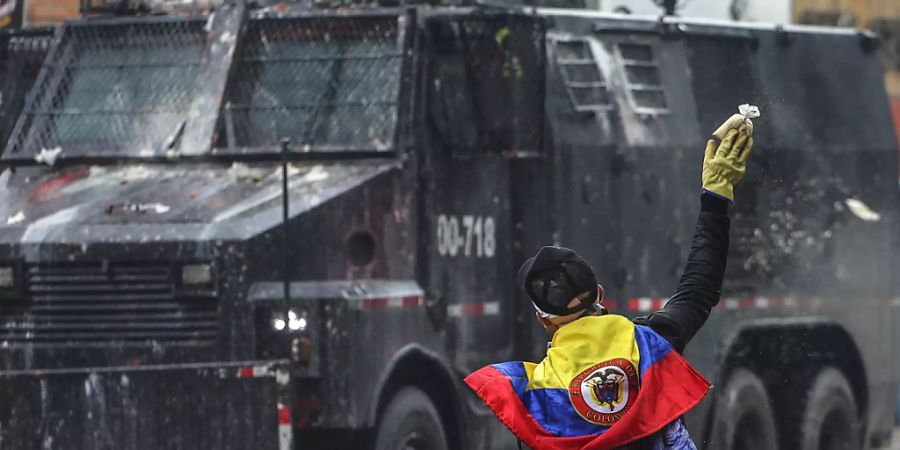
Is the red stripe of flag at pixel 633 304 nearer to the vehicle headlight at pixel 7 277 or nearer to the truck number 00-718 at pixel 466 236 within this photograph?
the truck number 00-718 at pixel 466 236

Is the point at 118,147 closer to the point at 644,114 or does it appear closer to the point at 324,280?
the point at 324,280

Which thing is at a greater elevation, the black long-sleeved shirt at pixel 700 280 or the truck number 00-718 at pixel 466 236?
the truck number 00-718 at pixel 466 236

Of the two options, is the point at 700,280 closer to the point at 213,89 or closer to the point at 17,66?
the point at 213,89

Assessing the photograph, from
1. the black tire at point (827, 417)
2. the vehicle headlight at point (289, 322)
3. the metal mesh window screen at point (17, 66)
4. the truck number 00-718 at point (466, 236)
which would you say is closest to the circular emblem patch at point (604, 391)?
the vehicle headlight at point (289, 322)

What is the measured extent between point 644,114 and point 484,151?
1.78 metres

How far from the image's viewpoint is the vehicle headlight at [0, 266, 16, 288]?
33.1 ft

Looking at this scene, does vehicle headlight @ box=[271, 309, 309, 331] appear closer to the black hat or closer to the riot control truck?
the riot control truck

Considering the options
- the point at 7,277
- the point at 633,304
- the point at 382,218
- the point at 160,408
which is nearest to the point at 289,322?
the point at 160,408

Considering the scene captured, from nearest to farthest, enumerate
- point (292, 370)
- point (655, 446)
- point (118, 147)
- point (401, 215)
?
point (655, 446)
point (292, 370)
point (401, 215)
point (118, 147)

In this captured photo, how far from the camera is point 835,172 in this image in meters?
13.8

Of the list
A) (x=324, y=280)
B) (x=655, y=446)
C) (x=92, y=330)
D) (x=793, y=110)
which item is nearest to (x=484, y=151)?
(x=324, y=280)

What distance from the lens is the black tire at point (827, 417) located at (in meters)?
13.2

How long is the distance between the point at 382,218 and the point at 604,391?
204 inches

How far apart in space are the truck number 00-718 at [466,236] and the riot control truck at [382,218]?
19 millimetres
